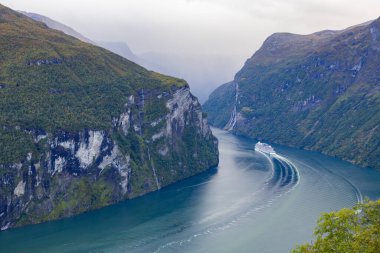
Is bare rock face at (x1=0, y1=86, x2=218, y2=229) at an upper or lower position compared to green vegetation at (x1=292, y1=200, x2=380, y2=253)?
lower

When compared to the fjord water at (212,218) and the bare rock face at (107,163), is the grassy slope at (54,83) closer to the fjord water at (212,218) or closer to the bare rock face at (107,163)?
the bare rock face at (107,163)

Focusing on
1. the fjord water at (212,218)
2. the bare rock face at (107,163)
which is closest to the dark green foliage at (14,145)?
the bare rock face at (107,163)

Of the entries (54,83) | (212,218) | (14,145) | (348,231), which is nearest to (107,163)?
(14,145)

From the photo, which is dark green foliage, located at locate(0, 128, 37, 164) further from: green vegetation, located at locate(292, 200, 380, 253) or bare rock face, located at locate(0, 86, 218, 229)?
green vegetation, located at locate(292, 200, 380, 253)

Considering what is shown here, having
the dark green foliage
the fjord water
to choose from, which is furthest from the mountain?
the fjord water

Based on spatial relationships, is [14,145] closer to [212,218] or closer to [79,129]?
[79,129]

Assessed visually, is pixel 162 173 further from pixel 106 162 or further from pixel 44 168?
pixel 44 168
